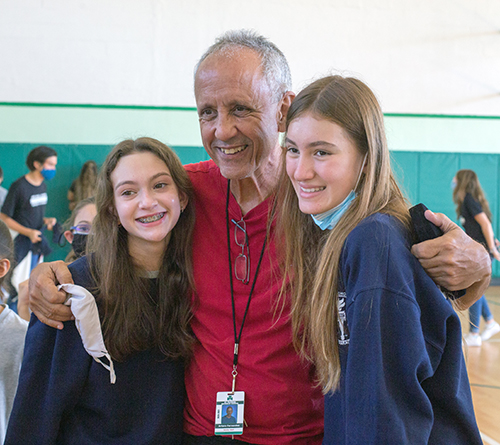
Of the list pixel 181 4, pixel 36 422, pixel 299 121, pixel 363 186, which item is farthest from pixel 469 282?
pixel 181 4

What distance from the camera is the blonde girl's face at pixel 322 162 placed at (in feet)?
4.28

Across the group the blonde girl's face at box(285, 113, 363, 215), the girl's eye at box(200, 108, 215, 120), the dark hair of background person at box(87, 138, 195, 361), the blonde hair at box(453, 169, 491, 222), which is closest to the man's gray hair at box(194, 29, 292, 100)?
the girl's eye at box(200, 108, 215, 120)

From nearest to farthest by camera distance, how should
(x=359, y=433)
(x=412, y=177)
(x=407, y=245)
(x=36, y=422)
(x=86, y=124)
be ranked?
(x=359, y=433) → (x=407, y=245) → (x=36, y=422) → (x=86, y=124) → (x=412, y=177)

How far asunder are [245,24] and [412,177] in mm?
3554

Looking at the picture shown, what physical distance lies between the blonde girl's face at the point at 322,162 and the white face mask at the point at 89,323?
2.48 feet

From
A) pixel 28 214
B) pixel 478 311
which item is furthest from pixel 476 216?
pixel 28 214

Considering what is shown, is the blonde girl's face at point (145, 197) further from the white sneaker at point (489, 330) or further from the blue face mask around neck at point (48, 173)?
→ the white sneaker at point (489, 330)

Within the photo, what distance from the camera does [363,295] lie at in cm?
109

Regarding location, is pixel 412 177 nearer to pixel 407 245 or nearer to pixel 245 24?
pixel 245 24

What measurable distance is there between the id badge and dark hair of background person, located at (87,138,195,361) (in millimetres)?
231

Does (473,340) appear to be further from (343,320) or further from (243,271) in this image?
(343,320)

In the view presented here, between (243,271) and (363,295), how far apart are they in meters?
0.69

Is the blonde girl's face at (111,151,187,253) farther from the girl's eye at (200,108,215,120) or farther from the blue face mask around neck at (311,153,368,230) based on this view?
the blue face mask around neck at (311,153,368,230)

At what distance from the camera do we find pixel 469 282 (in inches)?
51.4
